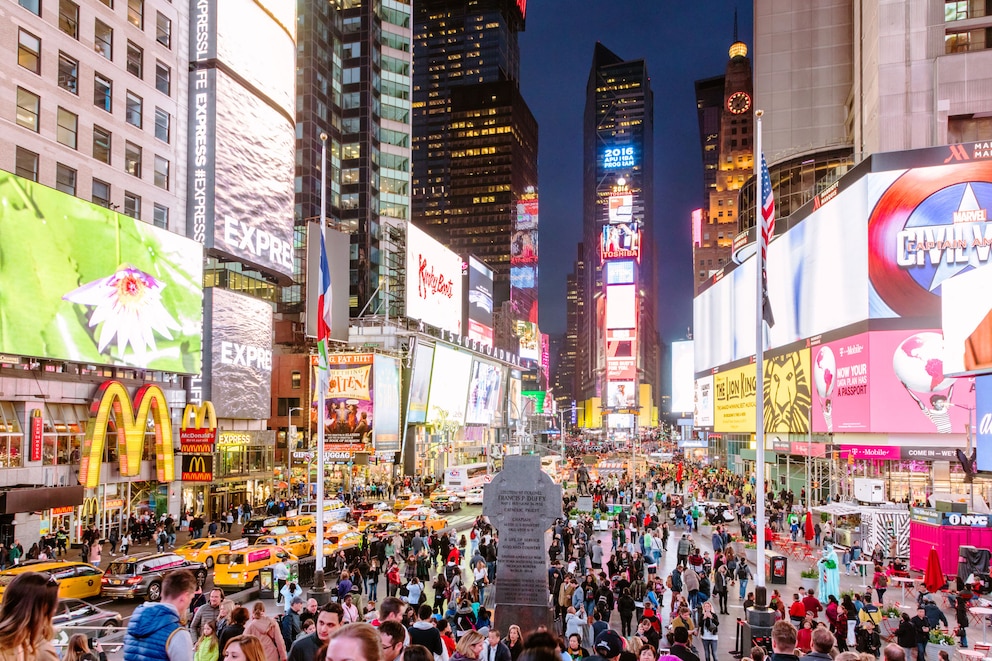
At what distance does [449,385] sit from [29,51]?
5053cm

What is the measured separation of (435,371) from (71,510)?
41.8 m

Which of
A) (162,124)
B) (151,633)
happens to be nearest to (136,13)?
(162,124)

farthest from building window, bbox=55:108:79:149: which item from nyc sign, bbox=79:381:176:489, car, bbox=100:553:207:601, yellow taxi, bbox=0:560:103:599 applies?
yellow taxi, bbox=0:560:103:599

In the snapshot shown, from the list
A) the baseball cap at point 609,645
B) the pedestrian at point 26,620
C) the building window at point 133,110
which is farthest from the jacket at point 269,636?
the building window at point 133,110

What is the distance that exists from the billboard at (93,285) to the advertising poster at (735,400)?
1861 inches

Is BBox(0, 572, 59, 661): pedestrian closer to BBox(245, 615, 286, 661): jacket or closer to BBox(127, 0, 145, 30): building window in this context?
BBox(245, 615, 286, 661): jacket

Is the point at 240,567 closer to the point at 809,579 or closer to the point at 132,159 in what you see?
the point at 809,579

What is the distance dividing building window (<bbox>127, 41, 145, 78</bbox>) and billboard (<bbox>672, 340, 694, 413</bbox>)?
3935 inches

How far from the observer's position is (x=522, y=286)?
19800 cm

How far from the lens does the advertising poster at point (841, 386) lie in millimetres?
45562

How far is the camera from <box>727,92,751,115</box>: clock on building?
585 ft

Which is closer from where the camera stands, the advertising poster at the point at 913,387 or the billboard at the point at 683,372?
the advertising poster at the point at 913,387

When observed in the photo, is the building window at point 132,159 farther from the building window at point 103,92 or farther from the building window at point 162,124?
the building window at point 162,124

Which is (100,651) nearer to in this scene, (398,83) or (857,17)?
(857,17)
